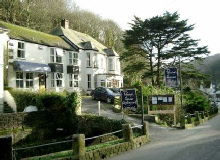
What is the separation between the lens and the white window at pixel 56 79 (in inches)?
1142

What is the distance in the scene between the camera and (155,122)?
18031 mm

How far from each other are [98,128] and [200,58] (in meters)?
19.3

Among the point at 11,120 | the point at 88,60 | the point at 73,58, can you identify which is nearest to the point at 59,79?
the point at 73,58

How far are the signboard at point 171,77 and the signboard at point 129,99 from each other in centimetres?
691

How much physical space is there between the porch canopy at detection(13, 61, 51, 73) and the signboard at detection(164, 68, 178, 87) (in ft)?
46.2

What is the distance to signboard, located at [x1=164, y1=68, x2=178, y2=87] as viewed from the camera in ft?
63.0

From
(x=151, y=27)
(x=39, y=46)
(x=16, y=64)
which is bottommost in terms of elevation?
(x=16, y=64)

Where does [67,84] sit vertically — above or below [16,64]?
below

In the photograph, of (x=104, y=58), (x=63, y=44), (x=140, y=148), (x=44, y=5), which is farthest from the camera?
(x=44, y=5)

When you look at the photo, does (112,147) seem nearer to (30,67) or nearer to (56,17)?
(30,67)

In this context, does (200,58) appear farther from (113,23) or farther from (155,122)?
(113,23)

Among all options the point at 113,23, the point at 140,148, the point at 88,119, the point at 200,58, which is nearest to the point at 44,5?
the point at 113,23

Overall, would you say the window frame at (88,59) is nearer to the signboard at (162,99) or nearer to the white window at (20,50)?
the white window at (20,50)

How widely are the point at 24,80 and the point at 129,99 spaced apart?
15.8 metres
